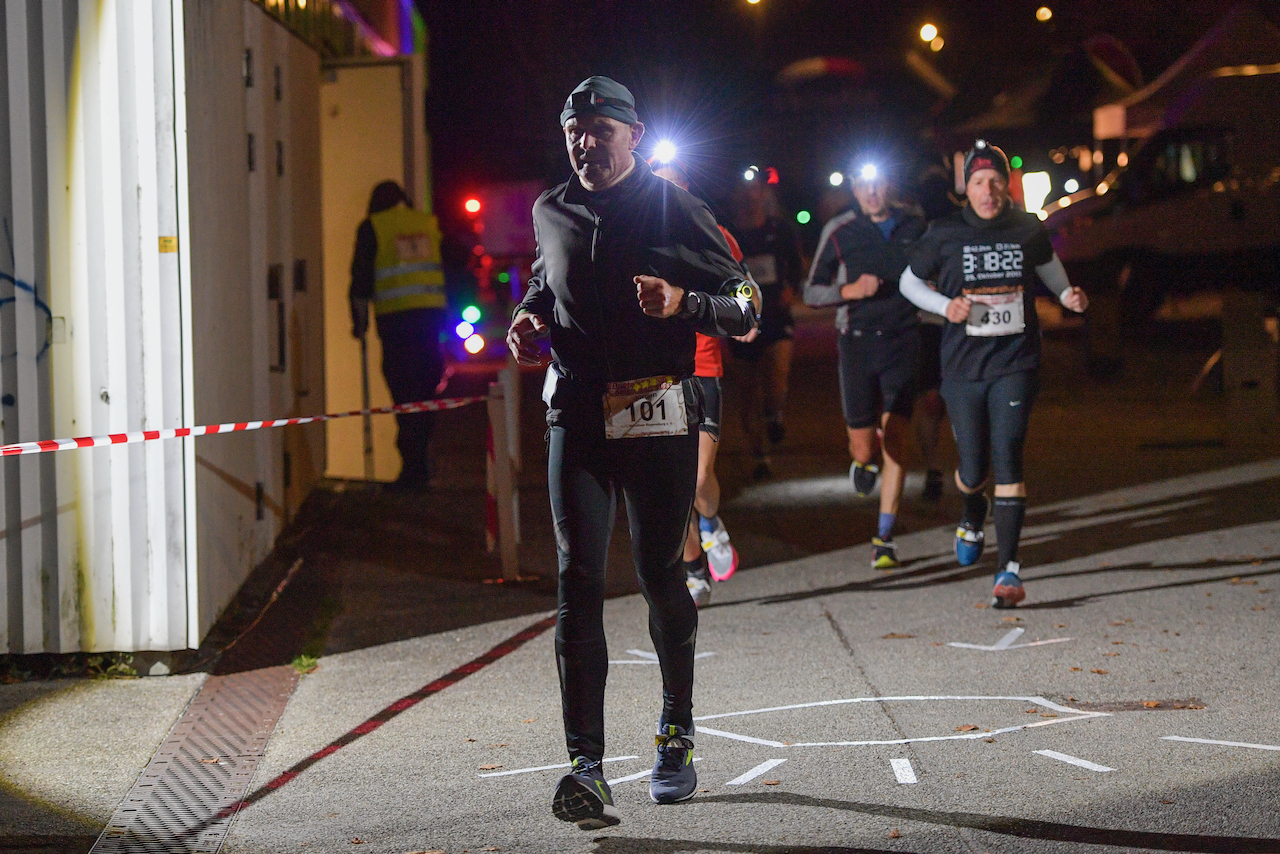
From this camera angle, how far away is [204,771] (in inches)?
197

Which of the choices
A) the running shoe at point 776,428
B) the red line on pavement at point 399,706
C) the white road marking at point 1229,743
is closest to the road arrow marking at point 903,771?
the white road marking at point 1229,743

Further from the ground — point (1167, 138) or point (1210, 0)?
point (1210, 0)

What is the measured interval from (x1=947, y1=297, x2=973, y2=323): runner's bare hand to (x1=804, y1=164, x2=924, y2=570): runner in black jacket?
3.75 feet

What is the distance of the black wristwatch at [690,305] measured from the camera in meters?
4.34

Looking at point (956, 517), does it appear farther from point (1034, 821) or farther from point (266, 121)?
point (1034, 821)

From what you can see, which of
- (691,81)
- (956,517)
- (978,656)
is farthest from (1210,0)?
(978,656)

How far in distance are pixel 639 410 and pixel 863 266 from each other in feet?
15.2

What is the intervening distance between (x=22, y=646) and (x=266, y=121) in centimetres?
372

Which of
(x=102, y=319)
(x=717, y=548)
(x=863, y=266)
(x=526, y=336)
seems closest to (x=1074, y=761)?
(x=526, y=336)

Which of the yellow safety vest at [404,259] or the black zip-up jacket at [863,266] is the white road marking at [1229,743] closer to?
the black zip-up jacket at [863,266]

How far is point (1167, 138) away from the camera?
23.2 meters

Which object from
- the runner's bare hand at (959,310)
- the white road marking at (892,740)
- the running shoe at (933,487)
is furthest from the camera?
the running shoe at (933,487)

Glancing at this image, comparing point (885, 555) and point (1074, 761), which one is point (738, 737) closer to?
point (1074, 761)

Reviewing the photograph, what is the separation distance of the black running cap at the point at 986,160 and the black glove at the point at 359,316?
5.16 m
